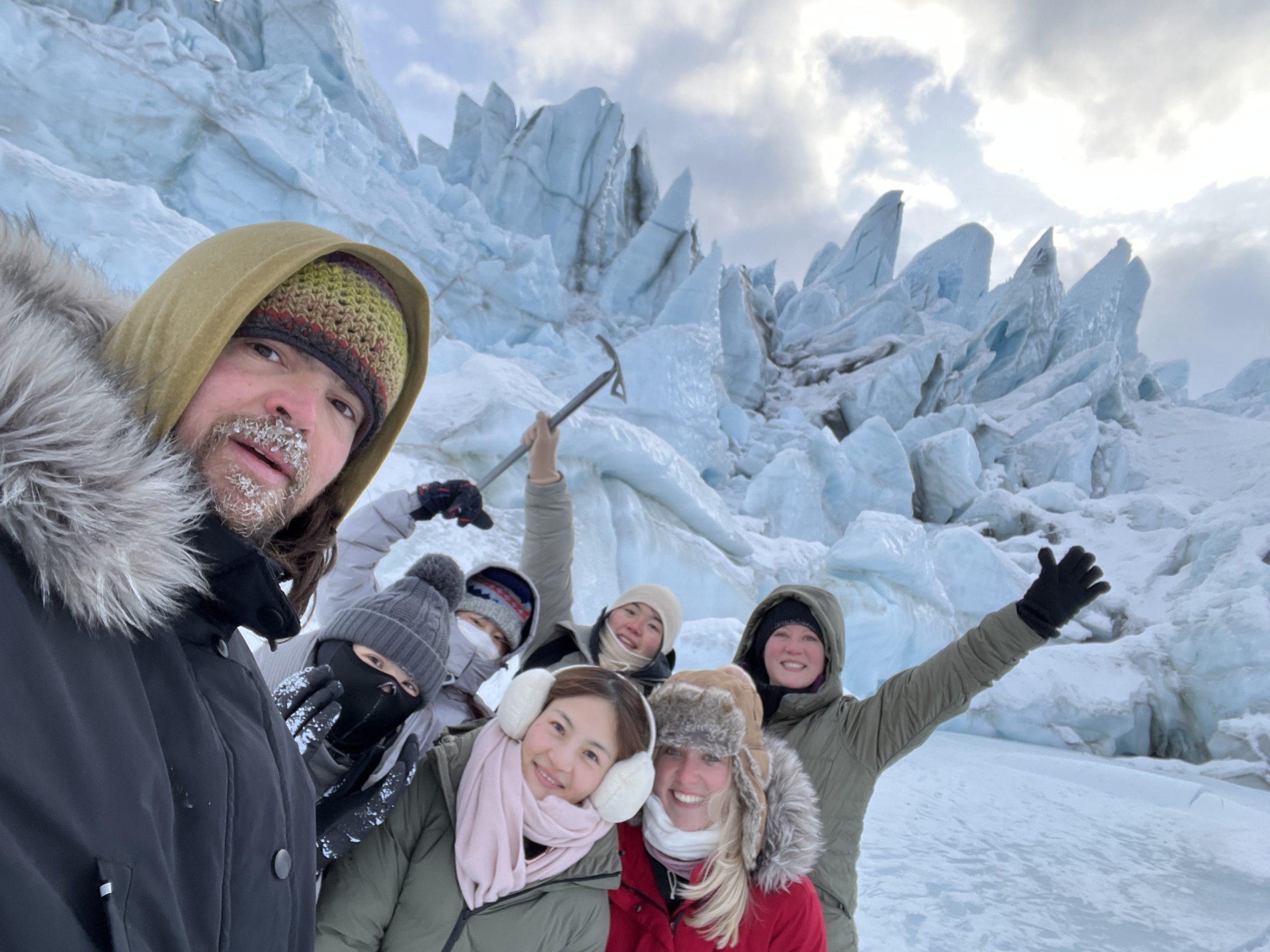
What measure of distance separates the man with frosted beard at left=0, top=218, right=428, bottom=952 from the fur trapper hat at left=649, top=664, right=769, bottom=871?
92cm

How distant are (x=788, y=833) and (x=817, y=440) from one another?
13.4m

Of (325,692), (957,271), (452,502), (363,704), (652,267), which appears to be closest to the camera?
(325,692)

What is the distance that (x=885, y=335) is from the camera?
2397 centimetres

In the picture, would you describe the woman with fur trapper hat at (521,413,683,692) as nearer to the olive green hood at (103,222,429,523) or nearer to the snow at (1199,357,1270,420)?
the olive green hood at (103,222,429,523)

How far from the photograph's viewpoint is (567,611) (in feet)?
8.19

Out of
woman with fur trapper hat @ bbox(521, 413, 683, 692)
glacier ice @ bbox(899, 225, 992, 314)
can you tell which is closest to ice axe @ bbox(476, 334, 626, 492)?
woman with fur trapper hat @ bbox(521, 413, 683, 692)

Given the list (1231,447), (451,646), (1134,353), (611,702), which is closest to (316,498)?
(611,702)

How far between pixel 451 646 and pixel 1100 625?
14.1 meters

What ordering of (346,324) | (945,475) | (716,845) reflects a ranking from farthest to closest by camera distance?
(945,475) → (716,845) → (346,324)

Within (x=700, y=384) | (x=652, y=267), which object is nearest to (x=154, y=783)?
(x=700, y=384)

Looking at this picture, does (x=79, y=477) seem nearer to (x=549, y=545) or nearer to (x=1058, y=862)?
(x=549, y=545)

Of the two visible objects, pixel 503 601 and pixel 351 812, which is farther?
pixel 503 601

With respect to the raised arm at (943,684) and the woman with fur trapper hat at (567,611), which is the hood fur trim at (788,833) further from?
the woman with fur trapper hat at (567,611)

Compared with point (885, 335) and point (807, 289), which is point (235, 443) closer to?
point (885, 335)
